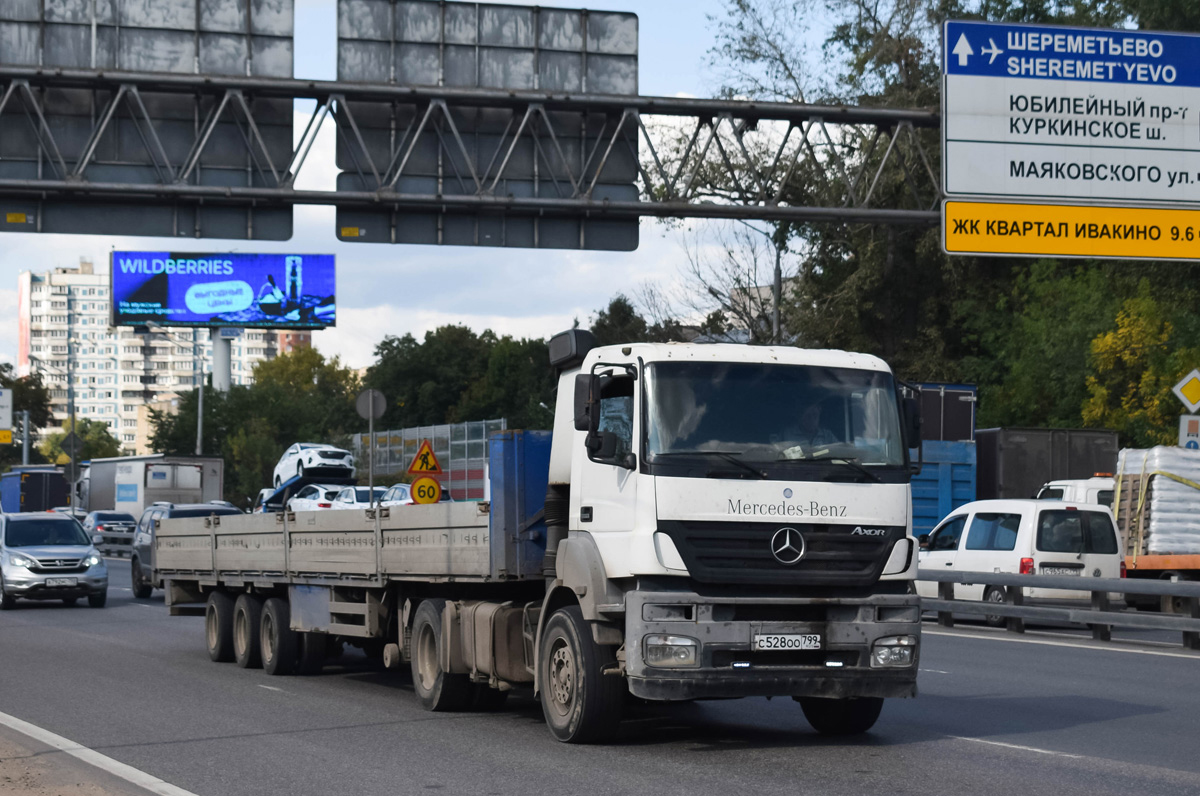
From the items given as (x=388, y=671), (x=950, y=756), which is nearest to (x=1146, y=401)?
(x=388, y=671)

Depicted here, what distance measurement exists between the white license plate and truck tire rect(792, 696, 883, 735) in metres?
1.03

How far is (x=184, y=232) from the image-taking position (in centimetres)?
2269

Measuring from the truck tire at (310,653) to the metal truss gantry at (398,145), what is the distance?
8180 millimetres

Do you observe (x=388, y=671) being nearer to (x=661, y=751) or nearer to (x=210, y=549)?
(x=210, y=549)

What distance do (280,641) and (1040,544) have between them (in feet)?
36.4

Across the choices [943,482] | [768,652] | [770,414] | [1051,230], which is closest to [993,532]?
[1051,230]

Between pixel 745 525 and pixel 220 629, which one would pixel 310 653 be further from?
pixel 745 525

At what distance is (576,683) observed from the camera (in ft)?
33.5

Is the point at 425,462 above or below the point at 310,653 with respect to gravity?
above

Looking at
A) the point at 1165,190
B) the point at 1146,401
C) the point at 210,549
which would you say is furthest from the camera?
the point at 1146,401

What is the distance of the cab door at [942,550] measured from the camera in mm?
23500

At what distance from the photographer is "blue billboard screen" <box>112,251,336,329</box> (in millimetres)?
72875

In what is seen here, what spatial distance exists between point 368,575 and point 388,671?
10.2 ft

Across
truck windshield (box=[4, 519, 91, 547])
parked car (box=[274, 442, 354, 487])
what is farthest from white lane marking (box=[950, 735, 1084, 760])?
parked car (box=[274, 442, 354, 487])
